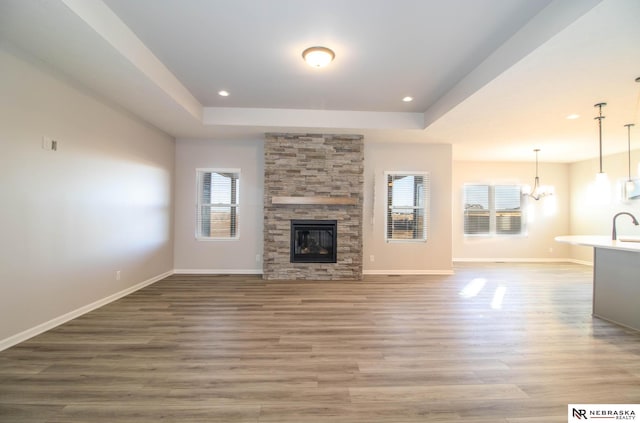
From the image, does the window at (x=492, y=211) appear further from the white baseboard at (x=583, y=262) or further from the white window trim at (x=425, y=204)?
the white window trim at (x=425, y=204)

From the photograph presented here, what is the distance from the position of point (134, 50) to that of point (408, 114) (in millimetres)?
3951

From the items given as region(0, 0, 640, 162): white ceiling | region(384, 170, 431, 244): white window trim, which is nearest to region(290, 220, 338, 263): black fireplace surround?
region(384, 170, 431, 244): white window trim

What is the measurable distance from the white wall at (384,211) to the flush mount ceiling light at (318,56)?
2.91 meters

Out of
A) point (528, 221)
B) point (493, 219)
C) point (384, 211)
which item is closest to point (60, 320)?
point (384, 211)

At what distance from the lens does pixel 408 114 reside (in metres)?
4.79

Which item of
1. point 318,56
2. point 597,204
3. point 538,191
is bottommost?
point 597,204

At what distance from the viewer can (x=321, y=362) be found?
2232mm

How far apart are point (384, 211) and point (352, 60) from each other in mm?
3224

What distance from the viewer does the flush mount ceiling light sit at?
282 centimetres

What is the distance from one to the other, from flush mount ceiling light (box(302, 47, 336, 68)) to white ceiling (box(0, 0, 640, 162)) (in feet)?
0.21

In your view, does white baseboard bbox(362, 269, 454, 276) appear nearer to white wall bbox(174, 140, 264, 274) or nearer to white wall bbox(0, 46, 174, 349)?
white wall bbox(174, 140, 264, 274)

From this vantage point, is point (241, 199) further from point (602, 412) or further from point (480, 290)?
point (602, 412)

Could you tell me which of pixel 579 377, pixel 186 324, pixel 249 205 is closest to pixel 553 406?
pixel 579 377

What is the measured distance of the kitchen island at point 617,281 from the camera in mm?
2969
